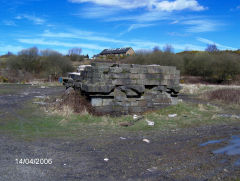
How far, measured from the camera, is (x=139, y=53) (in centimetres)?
3569

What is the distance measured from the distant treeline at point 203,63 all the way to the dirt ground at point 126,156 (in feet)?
84.5

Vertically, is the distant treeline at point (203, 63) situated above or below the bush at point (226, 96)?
above

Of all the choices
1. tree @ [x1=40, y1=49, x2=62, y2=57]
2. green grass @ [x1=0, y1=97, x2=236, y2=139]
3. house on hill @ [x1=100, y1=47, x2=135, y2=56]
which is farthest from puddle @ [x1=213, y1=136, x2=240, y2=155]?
house on hill @ [x1=100, y1=47, x2=135, y2=56]

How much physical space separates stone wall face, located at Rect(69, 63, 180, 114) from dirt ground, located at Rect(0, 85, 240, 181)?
2319 mm

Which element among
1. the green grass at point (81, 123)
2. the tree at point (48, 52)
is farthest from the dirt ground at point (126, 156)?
the tree at point (48, 52)

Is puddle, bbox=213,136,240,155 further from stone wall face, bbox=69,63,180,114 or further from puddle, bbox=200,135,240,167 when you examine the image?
stone wall face, bbox=69,63,180,114

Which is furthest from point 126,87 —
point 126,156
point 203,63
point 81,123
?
point 203,63

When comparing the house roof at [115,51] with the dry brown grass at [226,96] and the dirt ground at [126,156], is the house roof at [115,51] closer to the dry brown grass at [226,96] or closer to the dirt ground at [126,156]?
the dry brown grass at [226,96]

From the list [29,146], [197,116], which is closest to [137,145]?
[29,146]

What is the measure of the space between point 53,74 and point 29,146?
27322 mm

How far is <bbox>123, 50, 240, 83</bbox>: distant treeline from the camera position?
30.7 metres

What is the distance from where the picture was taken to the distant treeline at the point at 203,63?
101ft

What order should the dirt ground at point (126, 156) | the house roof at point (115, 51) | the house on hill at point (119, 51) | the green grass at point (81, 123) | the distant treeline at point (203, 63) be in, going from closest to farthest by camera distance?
the dirt ground at point (126, 156)
the green grass at point (81, 123)
the distant treeline at point (203, 63)
the house on hill at point (119, 51)
the house roof at point (115, 51)

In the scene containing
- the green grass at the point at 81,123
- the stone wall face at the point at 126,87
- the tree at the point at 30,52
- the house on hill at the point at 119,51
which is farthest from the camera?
the house on hill at the point at 119,51
